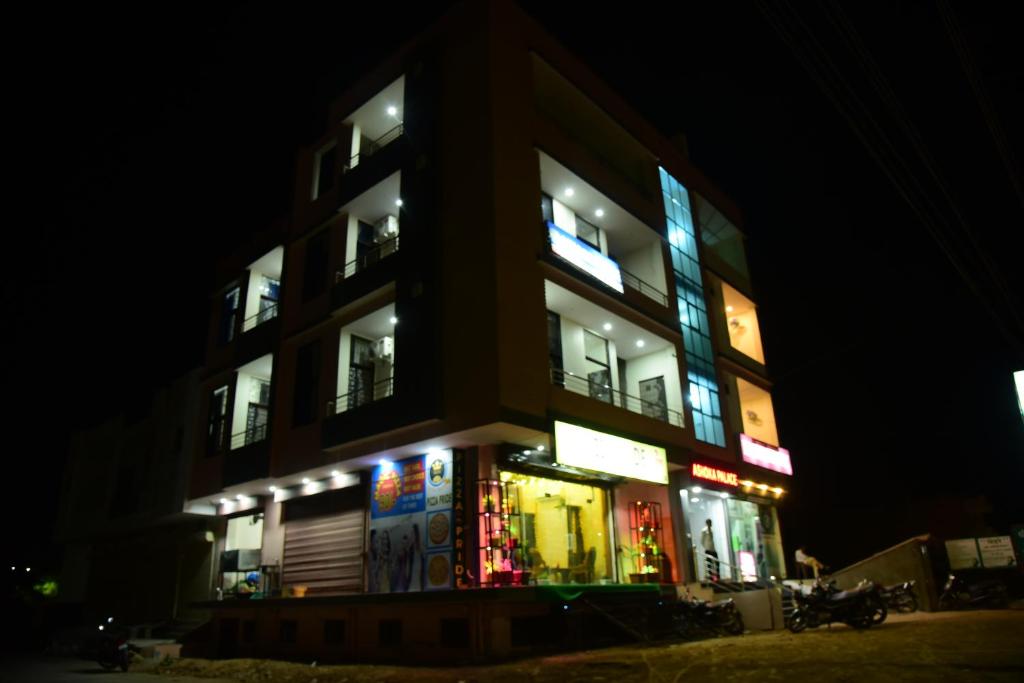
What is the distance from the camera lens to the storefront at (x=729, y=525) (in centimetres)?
2134

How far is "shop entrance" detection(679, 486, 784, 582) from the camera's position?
2173 cm

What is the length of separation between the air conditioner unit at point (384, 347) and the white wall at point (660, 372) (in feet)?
28.3

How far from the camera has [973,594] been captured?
65.6ft

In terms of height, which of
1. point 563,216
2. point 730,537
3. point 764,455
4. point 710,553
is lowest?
point 710,553

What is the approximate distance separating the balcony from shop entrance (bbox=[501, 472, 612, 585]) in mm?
6234

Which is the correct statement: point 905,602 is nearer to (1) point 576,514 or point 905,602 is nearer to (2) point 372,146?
(1) point 576,514

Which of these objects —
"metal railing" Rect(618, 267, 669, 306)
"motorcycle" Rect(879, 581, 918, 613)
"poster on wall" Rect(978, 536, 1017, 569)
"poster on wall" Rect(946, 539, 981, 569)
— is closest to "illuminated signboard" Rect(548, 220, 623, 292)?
"metal railing" Rect(618, 267, 669, 306)

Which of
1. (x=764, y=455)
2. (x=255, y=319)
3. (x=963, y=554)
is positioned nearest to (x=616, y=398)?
(x=764, y=455)

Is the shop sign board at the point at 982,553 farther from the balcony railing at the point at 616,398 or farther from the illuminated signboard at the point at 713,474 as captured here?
the balcony railing at the point at 616,398

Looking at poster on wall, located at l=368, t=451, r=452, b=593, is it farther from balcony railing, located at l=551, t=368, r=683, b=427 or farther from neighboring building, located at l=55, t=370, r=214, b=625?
neighboring building, located at l=55, t=370, r=214, b=625

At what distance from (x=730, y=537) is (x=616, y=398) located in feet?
24.6

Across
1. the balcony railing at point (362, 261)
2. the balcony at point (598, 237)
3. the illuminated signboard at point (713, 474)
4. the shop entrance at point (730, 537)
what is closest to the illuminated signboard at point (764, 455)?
the shop entrance at point (730, 537)

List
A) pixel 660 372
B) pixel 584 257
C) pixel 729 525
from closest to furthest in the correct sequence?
pixel 584 257, pixel 660 372, pixel 729 525

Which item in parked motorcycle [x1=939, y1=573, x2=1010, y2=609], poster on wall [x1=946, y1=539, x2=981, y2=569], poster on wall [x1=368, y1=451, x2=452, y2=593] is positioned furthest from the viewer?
poster on wall [x1=946, y1=539, x2=981, y2=569]
